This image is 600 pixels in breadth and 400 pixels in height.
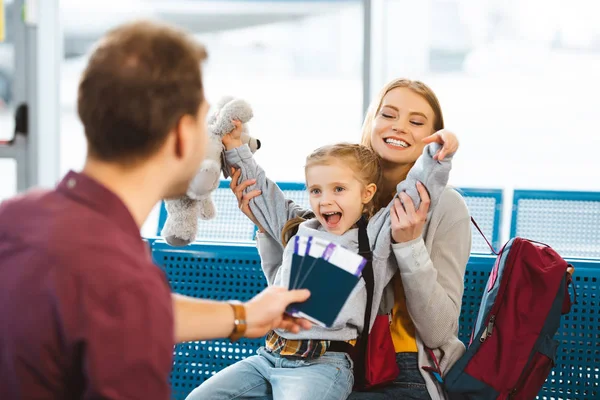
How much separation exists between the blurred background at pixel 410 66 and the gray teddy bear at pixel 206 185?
1.87 metres

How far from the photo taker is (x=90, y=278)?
46.9 inches

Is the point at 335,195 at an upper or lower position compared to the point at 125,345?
upper

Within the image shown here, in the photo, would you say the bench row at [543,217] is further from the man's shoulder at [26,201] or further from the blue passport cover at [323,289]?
the man's shoulder at [26,201]

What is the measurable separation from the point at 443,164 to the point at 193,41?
3.43 feet

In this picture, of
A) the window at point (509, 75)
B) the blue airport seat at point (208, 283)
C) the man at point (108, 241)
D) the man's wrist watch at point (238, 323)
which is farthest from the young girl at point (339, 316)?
the window at point (509, 75)

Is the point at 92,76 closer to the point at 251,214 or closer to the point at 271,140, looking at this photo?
the point at 251,214

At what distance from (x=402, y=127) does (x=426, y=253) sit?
45 centimetres

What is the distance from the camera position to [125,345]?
1189 millimetres

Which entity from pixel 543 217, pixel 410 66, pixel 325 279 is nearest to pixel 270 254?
pixel 325 279

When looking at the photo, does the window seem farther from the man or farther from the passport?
the man

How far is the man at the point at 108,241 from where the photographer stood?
46.8 inches

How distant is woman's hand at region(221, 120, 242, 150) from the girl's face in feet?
0.87

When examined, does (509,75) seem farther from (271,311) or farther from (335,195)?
(271,311)

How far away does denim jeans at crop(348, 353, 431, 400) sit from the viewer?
7.77 feet
